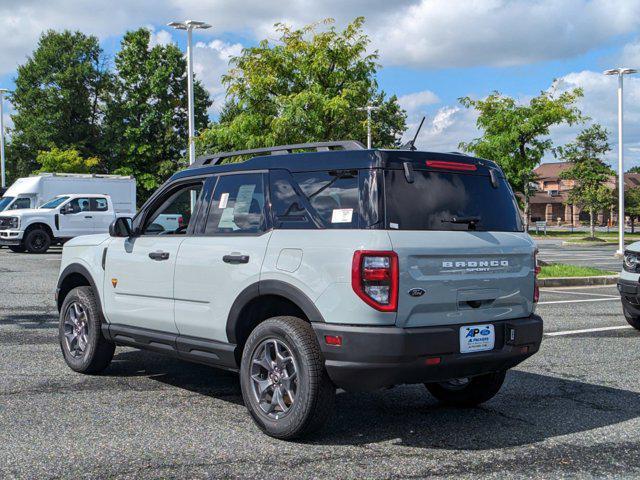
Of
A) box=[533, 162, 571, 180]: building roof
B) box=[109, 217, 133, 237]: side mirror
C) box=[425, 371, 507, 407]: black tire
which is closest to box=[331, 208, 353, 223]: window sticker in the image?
box=[425, 371, 507, 407]: black tire

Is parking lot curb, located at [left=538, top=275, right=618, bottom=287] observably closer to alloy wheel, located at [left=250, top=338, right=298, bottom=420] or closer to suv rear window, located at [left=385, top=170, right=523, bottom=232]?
suv rear window, located at [left=385, top=170, right=523, bottom=232]

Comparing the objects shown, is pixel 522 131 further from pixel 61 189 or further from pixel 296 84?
pixel 61 189

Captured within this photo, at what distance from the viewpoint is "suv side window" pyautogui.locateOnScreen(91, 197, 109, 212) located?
25.8 m

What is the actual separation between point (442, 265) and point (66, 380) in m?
3.61

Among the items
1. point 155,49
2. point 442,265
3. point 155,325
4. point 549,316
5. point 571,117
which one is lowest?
point 549,316

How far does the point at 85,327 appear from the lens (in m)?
6.82

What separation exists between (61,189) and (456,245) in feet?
84.2

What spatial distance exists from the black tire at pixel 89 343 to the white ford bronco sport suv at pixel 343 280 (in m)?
0.76

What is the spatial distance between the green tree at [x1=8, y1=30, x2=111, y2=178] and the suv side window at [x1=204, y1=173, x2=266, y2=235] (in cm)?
5148

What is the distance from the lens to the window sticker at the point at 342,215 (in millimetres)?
4719

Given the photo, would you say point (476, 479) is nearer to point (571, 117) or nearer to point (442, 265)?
point (442, 265)

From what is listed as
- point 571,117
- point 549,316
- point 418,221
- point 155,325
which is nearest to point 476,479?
point 418,221

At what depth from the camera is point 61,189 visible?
92.2 ft

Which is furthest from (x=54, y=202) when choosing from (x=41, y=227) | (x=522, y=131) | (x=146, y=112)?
(x=146, y=112)
